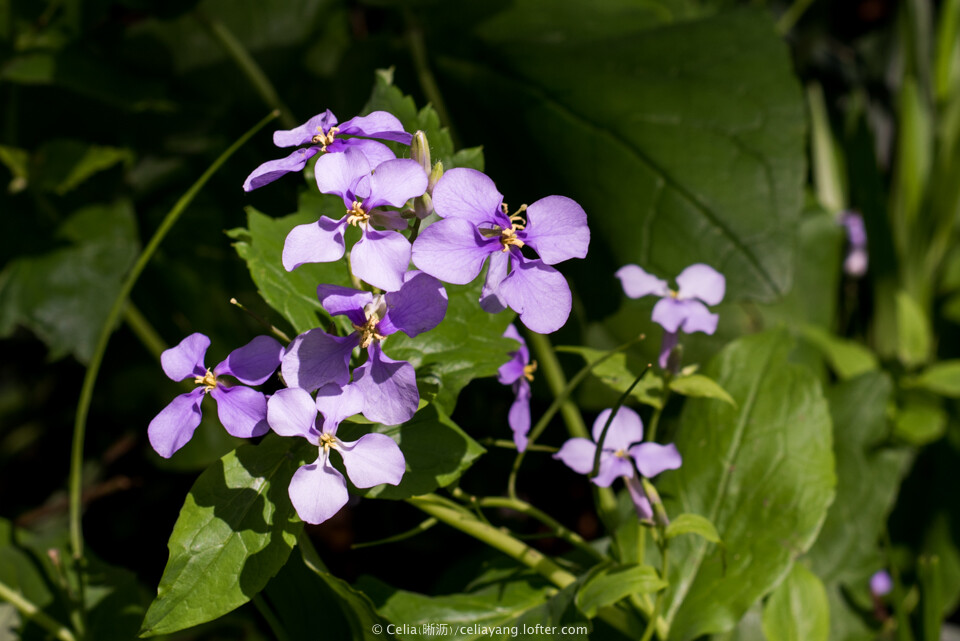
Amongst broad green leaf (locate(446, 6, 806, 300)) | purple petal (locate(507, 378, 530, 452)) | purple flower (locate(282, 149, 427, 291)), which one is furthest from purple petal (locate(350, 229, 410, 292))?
broad green leaf (locate(446, 6, 806, 300))

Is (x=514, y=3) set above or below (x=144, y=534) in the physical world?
above

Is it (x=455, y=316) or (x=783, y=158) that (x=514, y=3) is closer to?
(x=783, y=158)

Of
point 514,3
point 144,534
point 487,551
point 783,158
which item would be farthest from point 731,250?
point 144,534

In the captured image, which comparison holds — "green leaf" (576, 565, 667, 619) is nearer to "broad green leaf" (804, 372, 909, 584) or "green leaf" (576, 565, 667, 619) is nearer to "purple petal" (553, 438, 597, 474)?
"purple petal" (553, 438, 597, 474)

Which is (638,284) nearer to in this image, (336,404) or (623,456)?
(623,456)

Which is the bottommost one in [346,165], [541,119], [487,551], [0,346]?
Result: [0,346]

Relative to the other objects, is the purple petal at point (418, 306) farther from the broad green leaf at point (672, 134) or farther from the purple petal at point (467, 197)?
the broad green leaf at point (672, 134)
